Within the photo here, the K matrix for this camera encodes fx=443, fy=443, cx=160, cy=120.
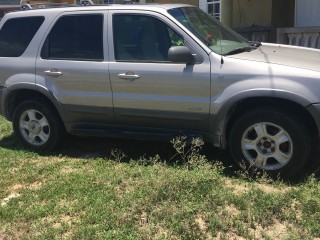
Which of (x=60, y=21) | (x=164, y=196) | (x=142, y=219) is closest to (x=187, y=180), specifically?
(x=164, y=196)

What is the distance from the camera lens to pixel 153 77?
490 cm

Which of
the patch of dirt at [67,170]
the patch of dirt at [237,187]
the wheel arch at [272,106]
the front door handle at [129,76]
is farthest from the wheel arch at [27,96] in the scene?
the patch of dirt at [237,187]

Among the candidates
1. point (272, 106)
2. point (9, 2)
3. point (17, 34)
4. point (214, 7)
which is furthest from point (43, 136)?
point (9, 2)

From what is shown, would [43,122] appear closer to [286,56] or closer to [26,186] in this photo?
[26,186]

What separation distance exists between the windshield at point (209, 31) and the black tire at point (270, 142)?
0.84 meters

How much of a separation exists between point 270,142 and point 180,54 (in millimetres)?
1290

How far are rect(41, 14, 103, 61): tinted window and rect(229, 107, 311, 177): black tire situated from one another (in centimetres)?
190

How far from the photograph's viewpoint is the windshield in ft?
16.0

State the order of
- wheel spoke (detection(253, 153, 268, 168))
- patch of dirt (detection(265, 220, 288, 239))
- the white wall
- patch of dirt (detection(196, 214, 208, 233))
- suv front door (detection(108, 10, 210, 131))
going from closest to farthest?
patch of dirt (detection(265, 220, 288, 239)), patch of dirt (detection(196, 214, 208, 233)), wheel spoke (detection(253, 153, 268, 168)), suv front door (detection(108, 10, 210, 131)), the white wall

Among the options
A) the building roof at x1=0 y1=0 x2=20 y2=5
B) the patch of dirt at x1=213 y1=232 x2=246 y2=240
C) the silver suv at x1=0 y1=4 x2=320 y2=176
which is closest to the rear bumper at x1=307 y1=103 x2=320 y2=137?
the silver suv at x1=0 y1=4 x2=320 y2=176

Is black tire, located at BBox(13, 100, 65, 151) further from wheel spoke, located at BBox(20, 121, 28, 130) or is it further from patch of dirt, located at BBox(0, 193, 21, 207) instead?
patch of dirt, located at BBox(0, 193, 21, 207)

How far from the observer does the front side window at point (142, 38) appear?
194 inches

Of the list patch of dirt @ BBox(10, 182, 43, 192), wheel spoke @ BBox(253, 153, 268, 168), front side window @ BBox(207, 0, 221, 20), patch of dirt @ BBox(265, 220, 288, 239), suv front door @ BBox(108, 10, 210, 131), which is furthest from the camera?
front side window @ BBox(207, 0, 221, 20)

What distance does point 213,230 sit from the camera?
367 centimetres
